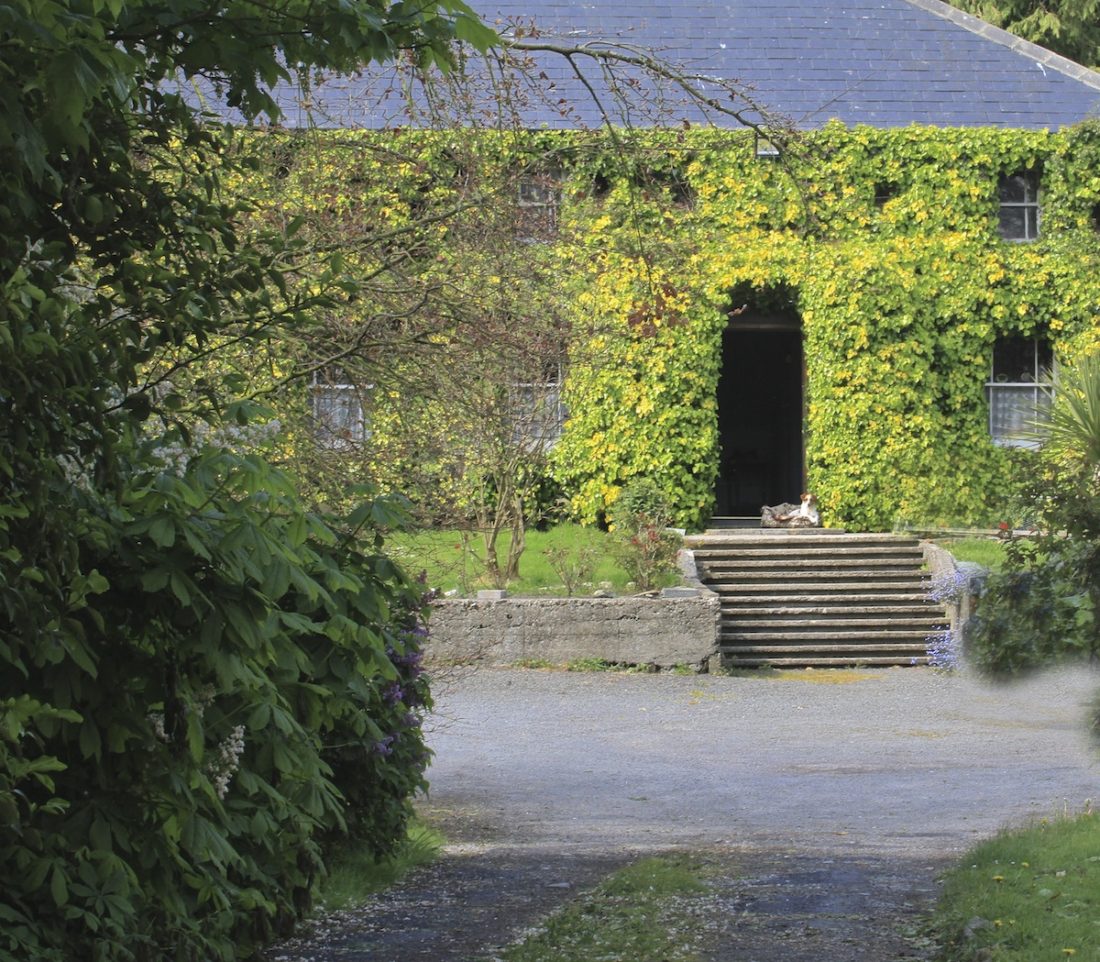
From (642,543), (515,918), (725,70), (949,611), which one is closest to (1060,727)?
(949,611)

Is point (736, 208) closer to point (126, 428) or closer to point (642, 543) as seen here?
point (642, 543)

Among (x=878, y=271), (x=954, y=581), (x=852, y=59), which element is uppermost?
(x=852, y=59)

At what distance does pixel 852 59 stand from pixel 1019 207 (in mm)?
3566

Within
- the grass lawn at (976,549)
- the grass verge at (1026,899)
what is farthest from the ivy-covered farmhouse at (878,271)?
the grass verge at (1026,899)

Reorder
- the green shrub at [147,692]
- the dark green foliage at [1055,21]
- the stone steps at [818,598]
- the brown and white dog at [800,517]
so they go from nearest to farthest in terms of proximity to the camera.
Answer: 1. the green shrub at [147,692]
2. the stone steps at [818,598]
3. the brown and white dog at [800,517]
4. the dark green foliage at [1055,21]

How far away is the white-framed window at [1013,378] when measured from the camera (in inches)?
887

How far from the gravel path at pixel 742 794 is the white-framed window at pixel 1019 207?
9173 mm

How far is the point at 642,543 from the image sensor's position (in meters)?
17.1

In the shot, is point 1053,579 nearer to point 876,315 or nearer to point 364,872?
point 364,872

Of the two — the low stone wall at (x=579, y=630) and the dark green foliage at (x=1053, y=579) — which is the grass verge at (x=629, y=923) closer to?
the dark green foliage at (x=1053, y=579)

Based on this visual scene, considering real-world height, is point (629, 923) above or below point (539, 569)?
below

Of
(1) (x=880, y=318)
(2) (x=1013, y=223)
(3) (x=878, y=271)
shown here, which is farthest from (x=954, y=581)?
(2) (x=1013, y=223)

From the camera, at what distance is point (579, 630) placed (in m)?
16.1

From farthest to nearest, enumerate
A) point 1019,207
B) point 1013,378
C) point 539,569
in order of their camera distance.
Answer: point 1013,378
point 1019,207
point 539,569
